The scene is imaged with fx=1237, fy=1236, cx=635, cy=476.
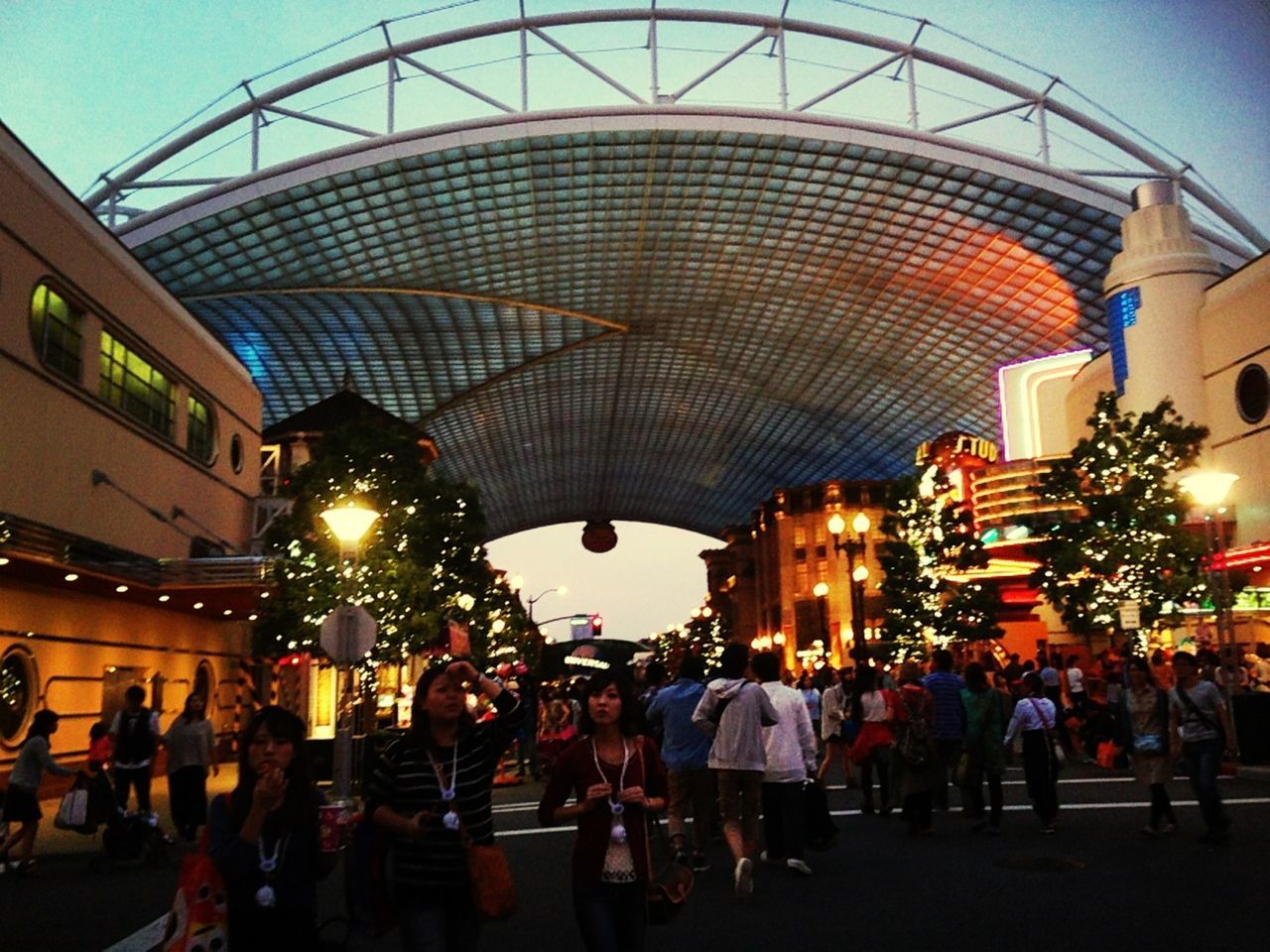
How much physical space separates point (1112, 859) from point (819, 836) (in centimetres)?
289

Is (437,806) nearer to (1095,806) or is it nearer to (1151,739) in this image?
(1151,739)

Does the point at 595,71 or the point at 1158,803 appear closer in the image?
the point at 1158,803

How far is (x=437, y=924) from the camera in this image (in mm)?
4820

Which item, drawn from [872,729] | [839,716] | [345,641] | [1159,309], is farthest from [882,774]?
[1159,309]

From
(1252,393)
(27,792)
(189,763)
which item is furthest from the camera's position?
(1252,393)

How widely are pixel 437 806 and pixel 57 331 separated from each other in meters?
21.6

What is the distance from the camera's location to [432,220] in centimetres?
5994

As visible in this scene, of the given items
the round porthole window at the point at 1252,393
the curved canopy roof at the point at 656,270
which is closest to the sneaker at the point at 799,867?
the round porthole window at the point at 1252,393

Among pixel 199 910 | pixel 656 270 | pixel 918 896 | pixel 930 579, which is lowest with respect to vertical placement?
pixel 918 896

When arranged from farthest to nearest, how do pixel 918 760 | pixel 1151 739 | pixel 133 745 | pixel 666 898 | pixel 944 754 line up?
pixel 133 745
pixel 944 754
pixel 918 760
pixel 1151 739
pixel 666 898

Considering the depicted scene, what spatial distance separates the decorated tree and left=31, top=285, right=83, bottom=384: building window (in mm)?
22505

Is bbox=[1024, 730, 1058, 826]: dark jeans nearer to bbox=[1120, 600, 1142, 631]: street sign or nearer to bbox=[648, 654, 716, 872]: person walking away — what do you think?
bbox=[648, 654, 716, 872]: person walking away

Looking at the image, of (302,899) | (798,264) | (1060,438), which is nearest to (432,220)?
(798,264)

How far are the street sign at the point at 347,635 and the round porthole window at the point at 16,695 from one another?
9514 mm
